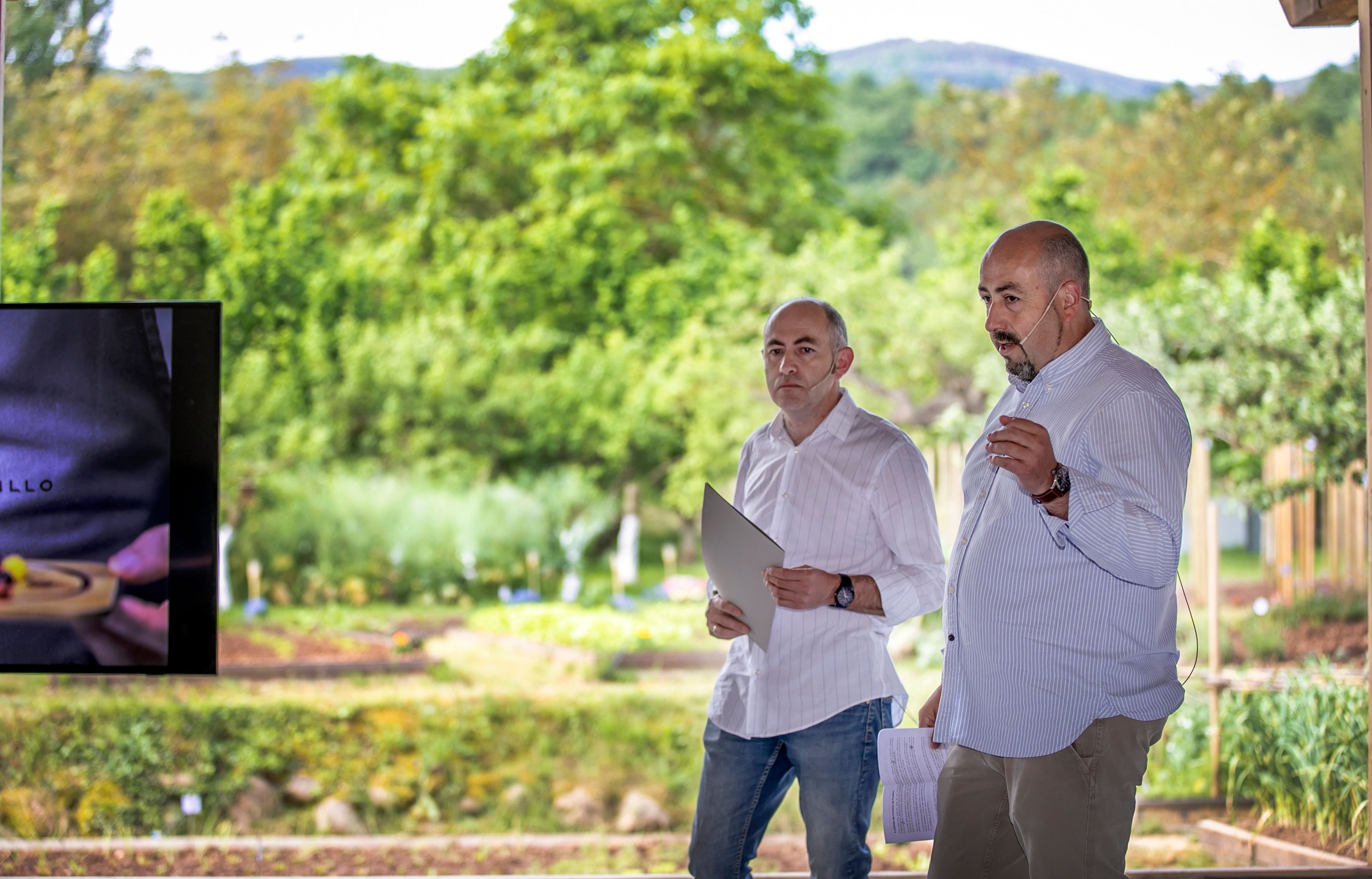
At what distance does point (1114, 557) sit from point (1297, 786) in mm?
2780

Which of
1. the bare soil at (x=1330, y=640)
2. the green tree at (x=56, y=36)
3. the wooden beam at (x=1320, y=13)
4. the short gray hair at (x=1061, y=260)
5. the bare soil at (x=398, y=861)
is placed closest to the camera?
the short gray hair at (x=1061, y=260)

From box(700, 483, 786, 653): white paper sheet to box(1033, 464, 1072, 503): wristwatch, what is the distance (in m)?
0.66

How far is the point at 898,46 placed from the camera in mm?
4930

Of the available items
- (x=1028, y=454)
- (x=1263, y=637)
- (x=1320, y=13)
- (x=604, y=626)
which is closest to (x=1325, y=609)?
(x=1263, y=637)

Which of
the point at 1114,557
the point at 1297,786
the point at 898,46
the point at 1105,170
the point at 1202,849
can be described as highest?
the point at 898,46

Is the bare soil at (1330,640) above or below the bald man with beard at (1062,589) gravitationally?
below

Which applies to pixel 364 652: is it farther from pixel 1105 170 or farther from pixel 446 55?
pixel 1105 170

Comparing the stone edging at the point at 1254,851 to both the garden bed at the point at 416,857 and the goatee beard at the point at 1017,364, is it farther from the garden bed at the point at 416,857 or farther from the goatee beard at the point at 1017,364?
the goatee beard at the point at 1017,364

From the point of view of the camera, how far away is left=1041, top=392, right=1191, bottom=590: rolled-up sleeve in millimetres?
1744

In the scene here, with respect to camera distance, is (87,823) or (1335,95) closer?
(87,823)

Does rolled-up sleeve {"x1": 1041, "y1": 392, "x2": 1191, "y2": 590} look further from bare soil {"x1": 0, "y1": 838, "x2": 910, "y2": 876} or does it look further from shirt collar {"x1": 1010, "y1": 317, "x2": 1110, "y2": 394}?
bare soil {"x1": 0, "y1": 838, "x2": 910, "y2": 876}

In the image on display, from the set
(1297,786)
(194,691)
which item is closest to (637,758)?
(194,691)

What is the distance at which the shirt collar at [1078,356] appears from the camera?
1.93 m

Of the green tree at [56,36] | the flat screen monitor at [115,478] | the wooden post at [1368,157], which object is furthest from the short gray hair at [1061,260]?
the green tree at [56,36]
